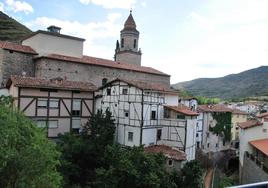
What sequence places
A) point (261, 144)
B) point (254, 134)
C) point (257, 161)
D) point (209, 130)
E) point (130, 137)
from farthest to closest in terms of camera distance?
point (209, 130)
point (254, 134)
point (257, 161)
point (261, 144)
point (130, 137)

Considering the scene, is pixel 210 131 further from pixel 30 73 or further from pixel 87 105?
pixel 30 73

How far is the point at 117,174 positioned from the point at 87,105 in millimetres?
10390

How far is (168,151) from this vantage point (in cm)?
2616

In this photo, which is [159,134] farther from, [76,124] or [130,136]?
[76,124]

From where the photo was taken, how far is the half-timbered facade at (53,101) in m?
24.8

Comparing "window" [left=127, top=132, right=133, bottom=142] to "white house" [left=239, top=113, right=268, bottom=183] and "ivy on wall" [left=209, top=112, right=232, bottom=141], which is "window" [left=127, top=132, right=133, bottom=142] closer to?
"white house" [left=239, top=113, right=268, bottom=183]

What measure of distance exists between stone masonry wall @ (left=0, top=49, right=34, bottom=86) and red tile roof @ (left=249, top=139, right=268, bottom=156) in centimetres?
2340

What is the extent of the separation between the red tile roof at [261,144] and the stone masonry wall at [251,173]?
6.62 feet

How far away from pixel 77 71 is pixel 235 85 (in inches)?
5062

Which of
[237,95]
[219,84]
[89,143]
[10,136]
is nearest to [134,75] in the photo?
[89,143]

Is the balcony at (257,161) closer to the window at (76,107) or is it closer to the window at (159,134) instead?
the window at (159,134)

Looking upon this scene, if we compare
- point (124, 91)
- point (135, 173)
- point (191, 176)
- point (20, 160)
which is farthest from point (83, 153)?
point (20, 160)

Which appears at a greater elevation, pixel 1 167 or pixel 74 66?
pixel 74 66

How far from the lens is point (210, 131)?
40562mm
